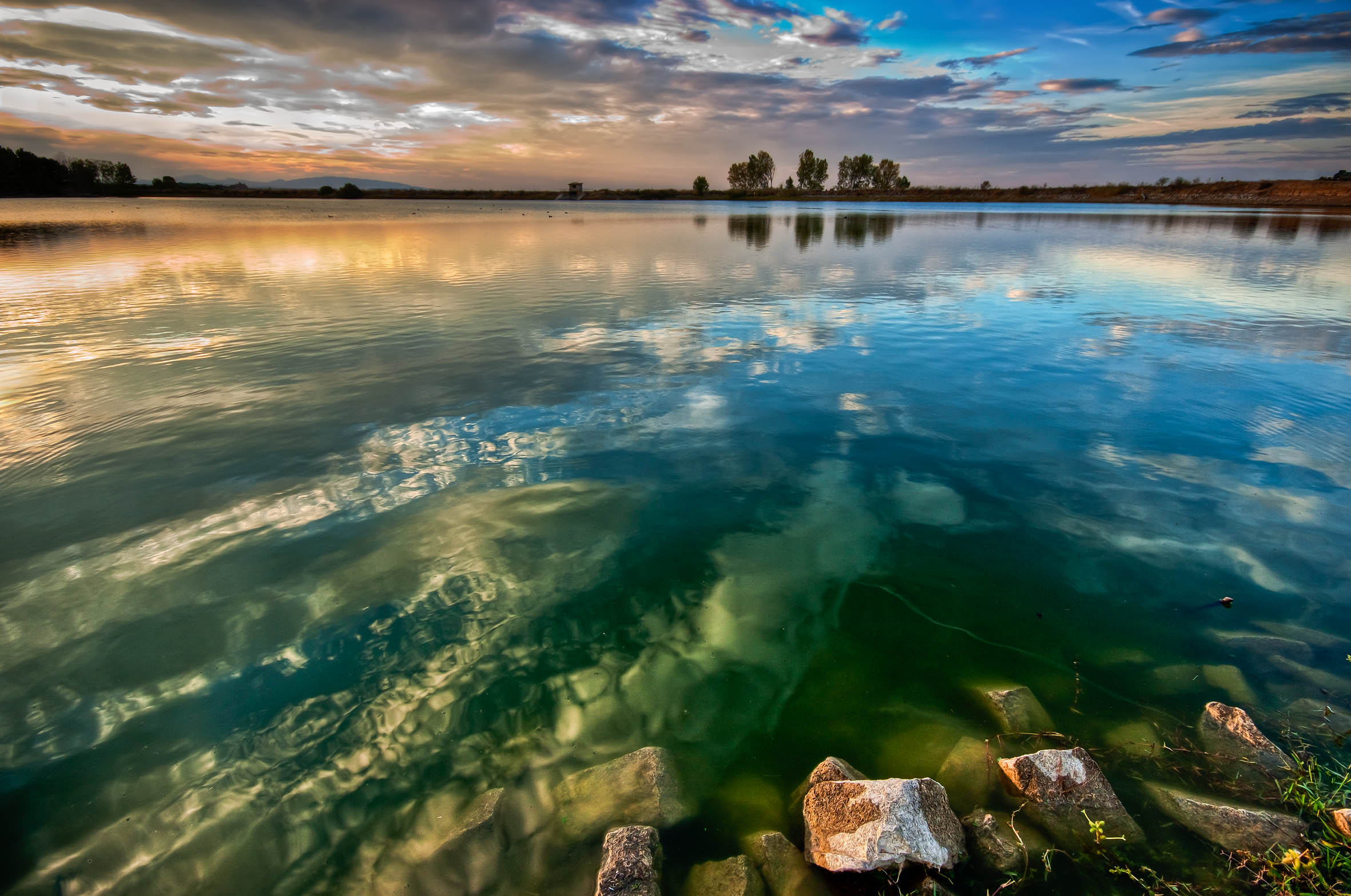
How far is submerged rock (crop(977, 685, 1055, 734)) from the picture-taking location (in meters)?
4.75

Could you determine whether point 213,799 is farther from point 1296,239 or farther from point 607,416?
point 1296,239

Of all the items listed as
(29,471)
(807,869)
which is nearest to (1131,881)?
(807,869)

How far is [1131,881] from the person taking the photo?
366 cm

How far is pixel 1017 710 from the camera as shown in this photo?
4.85 meters

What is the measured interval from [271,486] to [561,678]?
237 inches

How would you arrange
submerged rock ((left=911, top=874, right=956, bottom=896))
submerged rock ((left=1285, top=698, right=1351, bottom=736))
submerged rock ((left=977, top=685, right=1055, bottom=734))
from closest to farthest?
submerged rock ((left=911, top=874, right=956, bottom=896)) < submerged rock ((left=1285, top=698, right=1351, bottom=736)) < submerged rock ((left=977, top=685, right=1055, bottom=734))

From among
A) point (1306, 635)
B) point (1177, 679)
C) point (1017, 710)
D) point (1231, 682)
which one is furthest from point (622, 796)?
point (1306, 635)

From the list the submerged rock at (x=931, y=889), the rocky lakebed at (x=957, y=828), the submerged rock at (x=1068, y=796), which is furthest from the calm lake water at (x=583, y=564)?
the submerged rock at (x=931, y=889)

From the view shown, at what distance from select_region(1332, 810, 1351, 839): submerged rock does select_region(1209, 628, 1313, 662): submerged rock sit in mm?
2176

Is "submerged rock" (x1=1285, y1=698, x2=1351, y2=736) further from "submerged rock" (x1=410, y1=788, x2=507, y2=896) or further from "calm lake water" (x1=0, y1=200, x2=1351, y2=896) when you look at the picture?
"submerged rock" (x1=410, y1=788, x2=507, y2=896)

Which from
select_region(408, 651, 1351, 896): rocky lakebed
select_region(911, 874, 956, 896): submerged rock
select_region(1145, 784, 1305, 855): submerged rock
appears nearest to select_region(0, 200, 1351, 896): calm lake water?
select_region(408, 651, 1351, 896): rocky lakebed

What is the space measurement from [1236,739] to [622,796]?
4700 mm

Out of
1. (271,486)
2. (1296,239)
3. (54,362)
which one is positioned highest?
(1296,239)

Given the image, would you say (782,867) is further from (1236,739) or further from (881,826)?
(1236,739)
